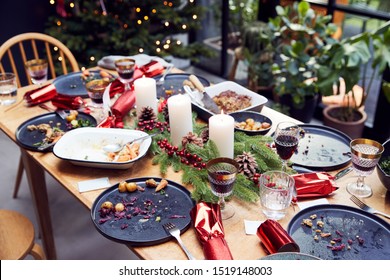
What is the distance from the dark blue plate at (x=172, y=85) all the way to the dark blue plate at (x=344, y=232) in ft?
3.26

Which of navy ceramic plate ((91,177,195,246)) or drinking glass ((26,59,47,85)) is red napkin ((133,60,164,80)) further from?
navy ceramic plate ((91,177,195,246))

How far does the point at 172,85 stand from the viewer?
7.30ft

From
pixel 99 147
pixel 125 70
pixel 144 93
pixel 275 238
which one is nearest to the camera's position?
pixel 275 238

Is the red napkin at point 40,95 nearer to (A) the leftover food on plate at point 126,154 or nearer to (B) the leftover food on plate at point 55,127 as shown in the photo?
(B) the leftover food on plate at point 55,127

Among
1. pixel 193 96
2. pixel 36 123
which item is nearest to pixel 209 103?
pixel 193 96

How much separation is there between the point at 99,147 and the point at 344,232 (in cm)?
90

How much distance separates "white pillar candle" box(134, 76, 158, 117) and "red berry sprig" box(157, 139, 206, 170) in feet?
0.78

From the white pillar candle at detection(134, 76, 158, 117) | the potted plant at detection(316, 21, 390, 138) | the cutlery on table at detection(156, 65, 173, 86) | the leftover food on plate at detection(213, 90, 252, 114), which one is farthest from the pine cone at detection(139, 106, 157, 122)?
the potted plant at detection(316, 21, 390, 138)

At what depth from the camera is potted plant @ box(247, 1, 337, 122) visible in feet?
9.80

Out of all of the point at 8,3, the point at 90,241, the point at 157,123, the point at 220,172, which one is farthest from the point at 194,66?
the point at 220,172

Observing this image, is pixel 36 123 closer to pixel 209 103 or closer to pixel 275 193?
pixel 209 103
